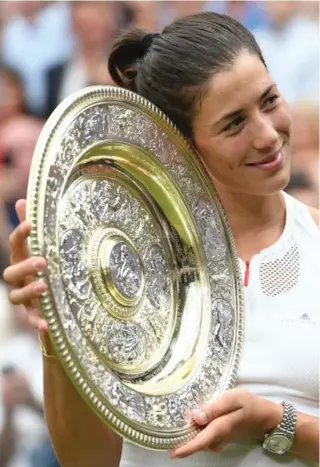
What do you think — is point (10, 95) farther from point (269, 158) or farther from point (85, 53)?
point (269, 158)

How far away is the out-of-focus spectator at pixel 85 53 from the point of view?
204 centimetres

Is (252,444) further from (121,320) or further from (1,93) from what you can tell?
(1,93)

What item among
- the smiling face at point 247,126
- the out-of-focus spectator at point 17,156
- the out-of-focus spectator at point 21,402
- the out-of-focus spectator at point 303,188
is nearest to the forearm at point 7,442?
the out-of-focus spectator at point 21,402

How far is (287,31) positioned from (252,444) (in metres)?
1.33

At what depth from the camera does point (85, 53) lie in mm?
2059

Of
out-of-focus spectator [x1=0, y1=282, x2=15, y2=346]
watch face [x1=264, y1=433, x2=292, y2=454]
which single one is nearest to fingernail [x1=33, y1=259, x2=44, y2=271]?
watch face [x1=264, y1=433, x2=292, y2=454]

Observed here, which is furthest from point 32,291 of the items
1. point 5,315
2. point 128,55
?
point 5,315

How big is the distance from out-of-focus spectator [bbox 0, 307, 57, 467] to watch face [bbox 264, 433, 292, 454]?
38.0 inches

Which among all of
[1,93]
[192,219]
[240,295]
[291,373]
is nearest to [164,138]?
[192,219]

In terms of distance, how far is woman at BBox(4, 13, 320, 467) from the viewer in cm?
101

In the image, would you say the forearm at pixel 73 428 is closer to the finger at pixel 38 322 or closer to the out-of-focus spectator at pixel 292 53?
the finger at pixel 38 322

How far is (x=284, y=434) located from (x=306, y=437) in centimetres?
3

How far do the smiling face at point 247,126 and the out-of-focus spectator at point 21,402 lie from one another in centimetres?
A: 96

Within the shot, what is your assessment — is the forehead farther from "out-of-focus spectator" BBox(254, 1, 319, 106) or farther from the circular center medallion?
"out-of-focus spectator" BBox(254, 1, 319, 106)
